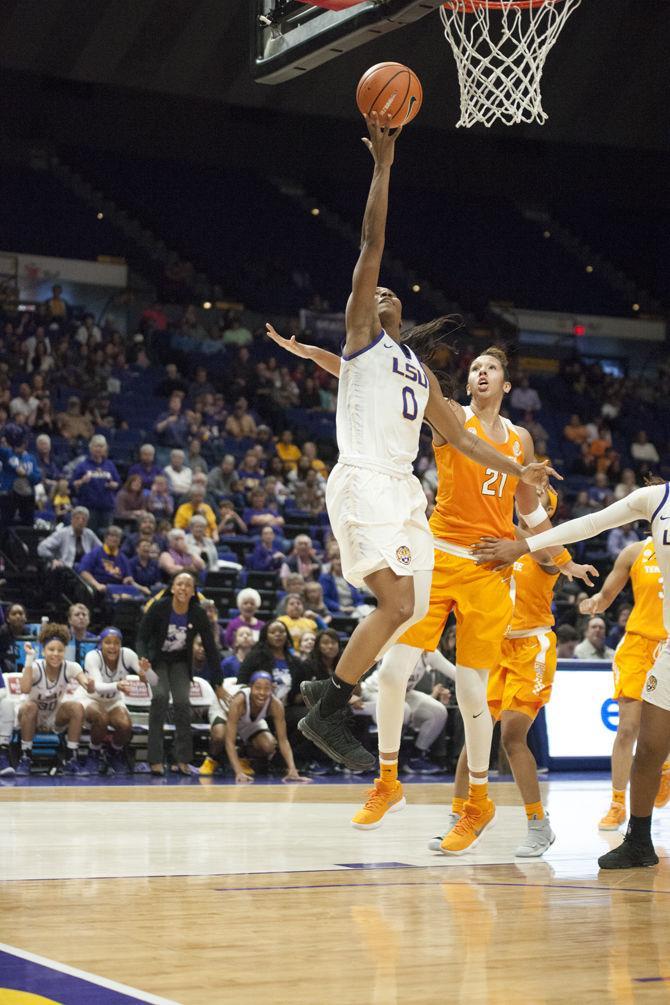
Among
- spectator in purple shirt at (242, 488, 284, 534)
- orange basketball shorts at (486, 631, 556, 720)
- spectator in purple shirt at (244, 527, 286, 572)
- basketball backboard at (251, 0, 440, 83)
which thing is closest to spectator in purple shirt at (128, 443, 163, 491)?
spectator in purple shirt at (242, 488, 284, 534)

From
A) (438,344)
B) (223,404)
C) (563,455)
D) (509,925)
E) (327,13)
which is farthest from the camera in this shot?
(563,455)

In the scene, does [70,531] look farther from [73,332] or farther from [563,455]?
[563,455]

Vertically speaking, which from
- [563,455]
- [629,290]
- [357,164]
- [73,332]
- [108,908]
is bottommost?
[108,908]

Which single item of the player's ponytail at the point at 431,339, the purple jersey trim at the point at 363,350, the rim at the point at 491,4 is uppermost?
the rim at the point at 491,4

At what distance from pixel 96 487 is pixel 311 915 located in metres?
11.3

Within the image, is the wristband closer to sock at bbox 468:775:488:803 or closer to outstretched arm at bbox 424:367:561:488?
outstretched arm at bbox 424:367:561:488

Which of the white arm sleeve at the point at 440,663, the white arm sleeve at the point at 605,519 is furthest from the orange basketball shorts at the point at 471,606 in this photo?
the white arm sleeve at the point at 440,663

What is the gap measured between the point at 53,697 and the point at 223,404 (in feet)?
30.9

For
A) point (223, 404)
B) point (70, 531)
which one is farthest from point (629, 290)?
point (70, 531)

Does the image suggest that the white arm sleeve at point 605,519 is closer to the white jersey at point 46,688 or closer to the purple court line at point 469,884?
A: the purple court line at point 469,884

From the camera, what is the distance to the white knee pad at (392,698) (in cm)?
633

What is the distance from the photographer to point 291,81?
2381 centimetres

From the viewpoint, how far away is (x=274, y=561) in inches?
627

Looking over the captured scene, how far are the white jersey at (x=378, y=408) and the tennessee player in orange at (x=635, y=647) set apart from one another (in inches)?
125
